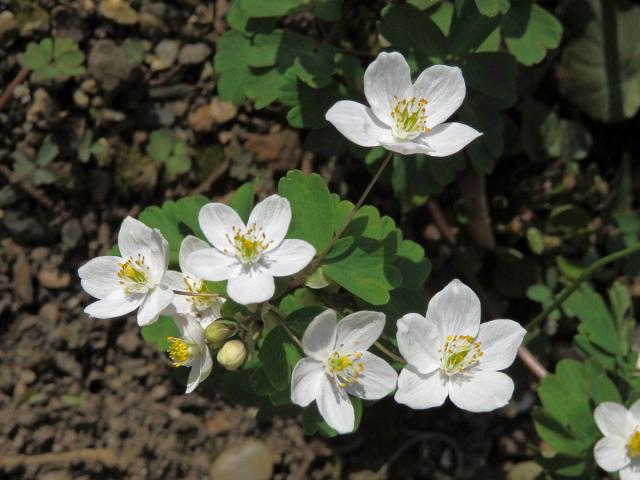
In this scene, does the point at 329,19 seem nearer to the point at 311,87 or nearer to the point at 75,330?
the point at 311,87

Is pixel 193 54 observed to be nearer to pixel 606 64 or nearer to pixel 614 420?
pixel 606 64

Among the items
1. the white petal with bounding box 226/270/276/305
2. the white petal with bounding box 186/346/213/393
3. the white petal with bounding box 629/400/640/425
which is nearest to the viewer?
the white petal with bounding box 226/270/276/305

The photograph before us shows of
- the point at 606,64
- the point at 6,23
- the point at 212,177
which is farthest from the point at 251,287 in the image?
the point at 606,64

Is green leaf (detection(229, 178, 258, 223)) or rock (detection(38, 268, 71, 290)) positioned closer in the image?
green leaf (detection(229, 178, 258, 223))

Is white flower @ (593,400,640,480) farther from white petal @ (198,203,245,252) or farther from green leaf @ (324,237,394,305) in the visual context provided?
white petal @ (198,203,245,252)

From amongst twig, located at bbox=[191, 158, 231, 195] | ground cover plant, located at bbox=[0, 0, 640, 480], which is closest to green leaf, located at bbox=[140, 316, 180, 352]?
ground cover plant, located at bbox=[0, 0, 640, 480]

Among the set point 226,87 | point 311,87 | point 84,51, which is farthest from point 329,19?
point 84,51
